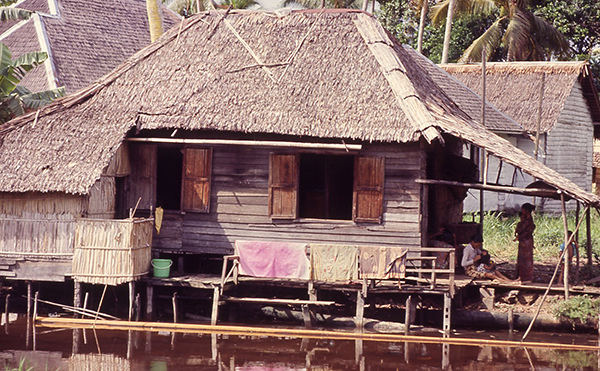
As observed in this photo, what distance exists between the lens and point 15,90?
1814 centimetres

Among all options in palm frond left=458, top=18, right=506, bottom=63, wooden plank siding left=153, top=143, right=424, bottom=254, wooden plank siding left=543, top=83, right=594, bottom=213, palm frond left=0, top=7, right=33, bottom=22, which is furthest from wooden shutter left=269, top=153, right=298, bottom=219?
palm frond left=458, top=18, right=506, bottom=63

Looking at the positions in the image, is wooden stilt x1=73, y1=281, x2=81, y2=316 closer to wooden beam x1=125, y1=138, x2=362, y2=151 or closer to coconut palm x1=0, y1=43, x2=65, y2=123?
wooden beam x1=125, y1=138, x2=362, y2=151

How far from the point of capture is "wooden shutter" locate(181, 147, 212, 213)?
15.3m

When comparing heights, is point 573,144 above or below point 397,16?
below

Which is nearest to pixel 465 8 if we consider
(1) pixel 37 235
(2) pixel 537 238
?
(2) pixel 537 238

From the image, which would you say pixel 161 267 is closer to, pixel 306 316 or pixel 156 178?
pixel 156 178

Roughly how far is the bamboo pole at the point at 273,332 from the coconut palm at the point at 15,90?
213 inches

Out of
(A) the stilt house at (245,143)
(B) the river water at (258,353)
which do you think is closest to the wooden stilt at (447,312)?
(B) the river water at (258,353)

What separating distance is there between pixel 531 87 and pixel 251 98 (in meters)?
13.8

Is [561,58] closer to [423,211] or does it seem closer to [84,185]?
[423,211]

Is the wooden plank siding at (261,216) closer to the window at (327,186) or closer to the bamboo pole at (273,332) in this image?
the window at (327,186)

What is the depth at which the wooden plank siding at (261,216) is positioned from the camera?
14.6 meters

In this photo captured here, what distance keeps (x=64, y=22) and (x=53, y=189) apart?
12.0 meters

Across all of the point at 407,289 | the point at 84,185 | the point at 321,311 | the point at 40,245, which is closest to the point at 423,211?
the point at 407,289
